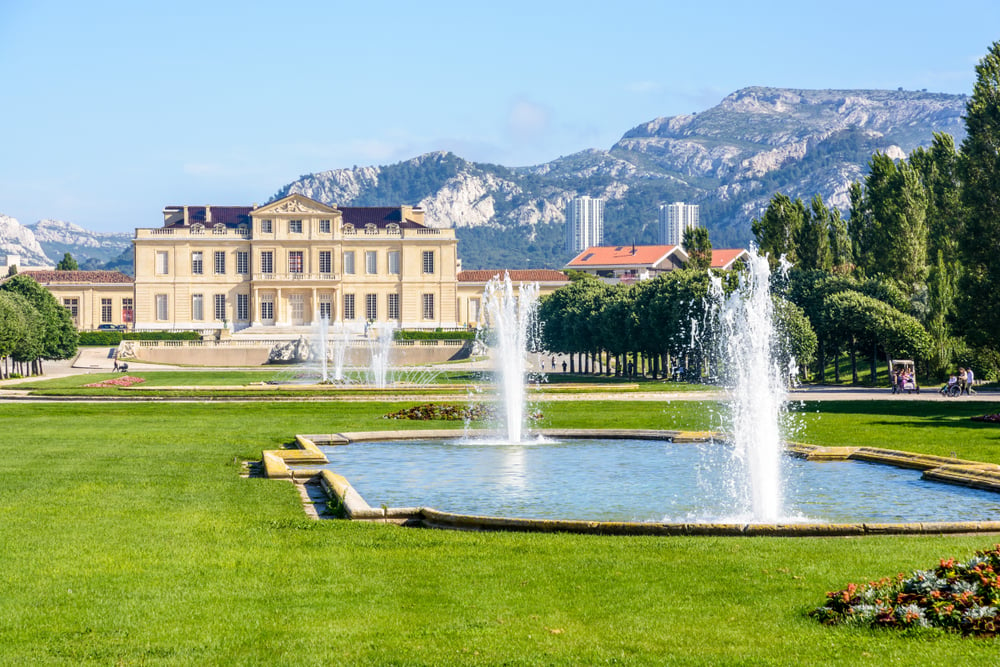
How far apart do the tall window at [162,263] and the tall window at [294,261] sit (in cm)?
1119

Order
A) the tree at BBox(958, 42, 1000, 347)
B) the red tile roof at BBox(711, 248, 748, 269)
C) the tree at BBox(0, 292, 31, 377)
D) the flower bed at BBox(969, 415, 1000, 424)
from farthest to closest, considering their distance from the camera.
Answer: the red tile roof at BBox(711, 248, 748, 269) < the tree at BBox(0, 292, 31, 377) < the tree at BBox(958, 42, 1000, 347) < the flower bed at BBox(969, 415, 1000, 424)

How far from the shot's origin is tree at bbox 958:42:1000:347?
119 ft

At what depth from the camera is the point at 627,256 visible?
13450cm

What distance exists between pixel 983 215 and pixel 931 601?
31689 millimetres

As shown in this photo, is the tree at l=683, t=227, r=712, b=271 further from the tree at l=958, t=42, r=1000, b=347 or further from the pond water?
the pond water

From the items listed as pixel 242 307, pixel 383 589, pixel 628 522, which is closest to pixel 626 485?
pixel 628 522

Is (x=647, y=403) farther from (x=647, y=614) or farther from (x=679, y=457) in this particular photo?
(x=647, y=614)

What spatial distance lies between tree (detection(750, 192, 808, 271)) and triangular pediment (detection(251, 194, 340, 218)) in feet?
167

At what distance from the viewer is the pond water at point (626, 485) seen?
47.3ft

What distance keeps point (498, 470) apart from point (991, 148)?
25.2 meters

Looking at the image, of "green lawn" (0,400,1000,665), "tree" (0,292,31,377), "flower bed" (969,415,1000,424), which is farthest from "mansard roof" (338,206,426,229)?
"green lawn" (0,400,1000,665)

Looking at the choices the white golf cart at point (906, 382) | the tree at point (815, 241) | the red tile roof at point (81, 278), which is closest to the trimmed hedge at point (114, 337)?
the red tile roof at point (81, 278)

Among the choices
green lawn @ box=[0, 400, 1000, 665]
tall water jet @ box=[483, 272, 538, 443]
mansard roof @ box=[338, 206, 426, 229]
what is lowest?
green lawn @ box=[0, 400, 1000, 665]

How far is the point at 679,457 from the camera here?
821 inches
